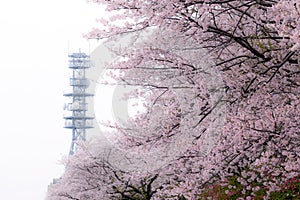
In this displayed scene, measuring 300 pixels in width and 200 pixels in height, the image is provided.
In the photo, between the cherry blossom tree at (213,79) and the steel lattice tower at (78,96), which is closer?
the cherry blossom tree at (213,79)

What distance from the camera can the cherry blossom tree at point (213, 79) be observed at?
7.02 meters

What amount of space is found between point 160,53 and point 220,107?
4.12ft

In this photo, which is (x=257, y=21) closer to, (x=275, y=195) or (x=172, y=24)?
(x=172, y=24)

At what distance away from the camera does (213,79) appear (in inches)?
284

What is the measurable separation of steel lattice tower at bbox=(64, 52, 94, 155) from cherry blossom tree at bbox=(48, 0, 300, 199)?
5927cm

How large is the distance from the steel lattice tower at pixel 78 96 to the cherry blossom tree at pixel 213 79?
194 feet

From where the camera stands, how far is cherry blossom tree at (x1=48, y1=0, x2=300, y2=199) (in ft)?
23.0

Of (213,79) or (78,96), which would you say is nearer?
(213,79)

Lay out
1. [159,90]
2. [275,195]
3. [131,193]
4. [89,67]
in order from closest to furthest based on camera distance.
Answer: [159,90], [275,195], [131,193], [89,67]

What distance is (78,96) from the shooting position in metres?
68.0

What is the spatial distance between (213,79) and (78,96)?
6162 cm

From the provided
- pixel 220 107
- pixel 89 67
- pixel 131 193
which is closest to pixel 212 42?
pixel 220 107

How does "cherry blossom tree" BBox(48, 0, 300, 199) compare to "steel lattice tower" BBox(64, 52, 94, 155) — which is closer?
"cherry blossom tree" BBox(48, 0, 300, 199)

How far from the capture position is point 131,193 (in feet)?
57.8
